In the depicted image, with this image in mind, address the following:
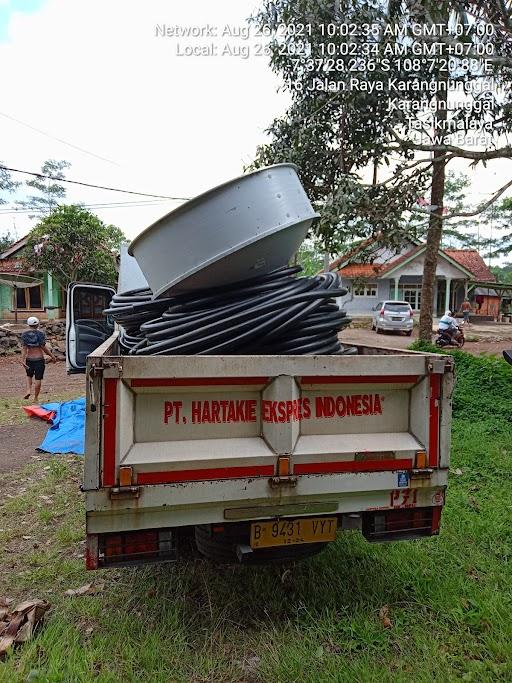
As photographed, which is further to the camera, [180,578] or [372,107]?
[372,107]

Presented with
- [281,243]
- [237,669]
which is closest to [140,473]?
[237,669]

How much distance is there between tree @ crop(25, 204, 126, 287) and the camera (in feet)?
66.3

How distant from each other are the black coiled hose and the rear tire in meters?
0.90

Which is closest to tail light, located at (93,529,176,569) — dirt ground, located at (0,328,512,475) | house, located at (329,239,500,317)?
dirt ground, located at (0,328,512,475)

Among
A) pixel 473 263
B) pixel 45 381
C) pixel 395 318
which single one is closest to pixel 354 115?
pixel 45 381

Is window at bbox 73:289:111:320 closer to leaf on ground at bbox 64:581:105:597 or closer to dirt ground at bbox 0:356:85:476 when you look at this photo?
dirt ground at bbox 0:356:85:476

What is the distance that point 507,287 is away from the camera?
2755 cm

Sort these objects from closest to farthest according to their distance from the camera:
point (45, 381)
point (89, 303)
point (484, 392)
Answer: point (89, 303)
point (484, 392)
point (45, 381)

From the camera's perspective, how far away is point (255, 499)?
7.65 ft

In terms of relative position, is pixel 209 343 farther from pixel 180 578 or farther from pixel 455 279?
pixel 455 279

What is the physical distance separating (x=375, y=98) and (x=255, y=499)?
6.05 meters

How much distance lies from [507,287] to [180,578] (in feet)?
93.4

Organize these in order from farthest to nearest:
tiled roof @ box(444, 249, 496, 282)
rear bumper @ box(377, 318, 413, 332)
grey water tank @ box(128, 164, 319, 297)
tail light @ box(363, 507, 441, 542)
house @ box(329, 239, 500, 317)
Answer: tiled roof @ box(444, 249, 496, 282), house @ box(329, 239, 500, 317), rear bumper @ box(377, 318, 413, 332), grey water tank @ box(128, 164, 319, 297), tail light @ box(363, 507, 441, 542)

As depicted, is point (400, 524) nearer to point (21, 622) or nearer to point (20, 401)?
point (21, 622)
